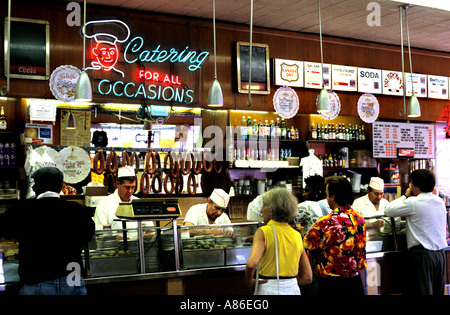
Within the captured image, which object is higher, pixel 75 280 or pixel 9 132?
pixel 9 132

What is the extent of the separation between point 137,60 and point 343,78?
11.7 ft

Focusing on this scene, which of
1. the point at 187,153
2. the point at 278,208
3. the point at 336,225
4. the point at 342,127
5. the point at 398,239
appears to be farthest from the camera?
the point at 342,127

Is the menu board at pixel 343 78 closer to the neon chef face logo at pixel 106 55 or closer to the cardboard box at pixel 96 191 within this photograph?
the neon chef face logo at pixel 106 55

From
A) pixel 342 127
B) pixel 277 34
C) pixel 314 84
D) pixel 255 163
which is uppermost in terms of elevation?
pixel 277 34

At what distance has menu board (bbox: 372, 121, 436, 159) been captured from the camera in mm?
9172

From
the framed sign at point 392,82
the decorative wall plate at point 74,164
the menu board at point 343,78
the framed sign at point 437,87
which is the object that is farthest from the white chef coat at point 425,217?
the framed sign at point 437,87

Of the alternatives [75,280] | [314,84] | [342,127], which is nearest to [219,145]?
[314,84]

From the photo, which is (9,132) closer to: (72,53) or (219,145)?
(72,53)

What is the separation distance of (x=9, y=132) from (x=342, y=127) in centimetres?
544

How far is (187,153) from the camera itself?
294 inches

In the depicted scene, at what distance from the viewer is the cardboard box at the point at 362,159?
351 inches

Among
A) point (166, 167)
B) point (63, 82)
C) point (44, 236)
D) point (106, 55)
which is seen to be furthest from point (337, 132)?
point (44, 236)

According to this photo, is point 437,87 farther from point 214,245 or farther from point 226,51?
point 214,245

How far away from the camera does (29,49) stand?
21.1 ft
